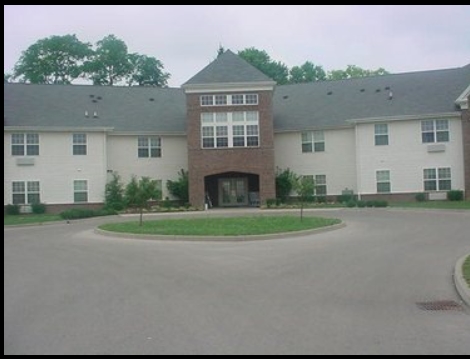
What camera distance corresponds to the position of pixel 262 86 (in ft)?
123

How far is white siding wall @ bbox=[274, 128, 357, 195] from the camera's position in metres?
39.5

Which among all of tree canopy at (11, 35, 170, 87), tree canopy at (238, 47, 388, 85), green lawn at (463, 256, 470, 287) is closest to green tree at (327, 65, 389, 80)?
tree canopy at (238, 47, 388, 85)

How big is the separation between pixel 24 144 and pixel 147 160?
27.4ft

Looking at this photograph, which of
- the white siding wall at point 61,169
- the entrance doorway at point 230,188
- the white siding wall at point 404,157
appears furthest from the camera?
the entrance doorway at point 230,188

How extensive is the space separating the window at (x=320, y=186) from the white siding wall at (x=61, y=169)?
1486 centimetres

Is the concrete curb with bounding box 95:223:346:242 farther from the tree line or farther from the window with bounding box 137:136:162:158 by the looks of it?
the tree line

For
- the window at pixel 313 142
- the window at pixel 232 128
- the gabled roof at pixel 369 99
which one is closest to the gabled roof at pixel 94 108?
the window at pixel 232 128

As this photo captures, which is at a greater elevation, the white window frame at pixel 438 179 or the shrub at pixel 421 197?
the white window frame at pixel 438 179

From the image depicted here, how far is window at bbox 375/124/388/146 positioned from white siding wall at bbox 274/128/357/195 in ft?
5.94

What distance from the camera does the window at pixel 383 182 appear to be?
37.9 m

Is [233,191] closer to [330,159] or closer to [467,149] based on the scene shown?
[330,159]

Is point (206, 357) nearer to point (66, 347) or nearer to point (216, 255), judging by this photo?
point (66, 347)

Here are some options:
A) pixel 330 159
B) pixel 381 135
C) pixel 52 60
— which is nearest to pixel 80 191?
pixel 330 159

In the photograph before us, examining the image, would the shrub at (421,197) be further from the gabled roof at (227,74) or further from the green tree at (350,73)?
the green tree at (350,73)
